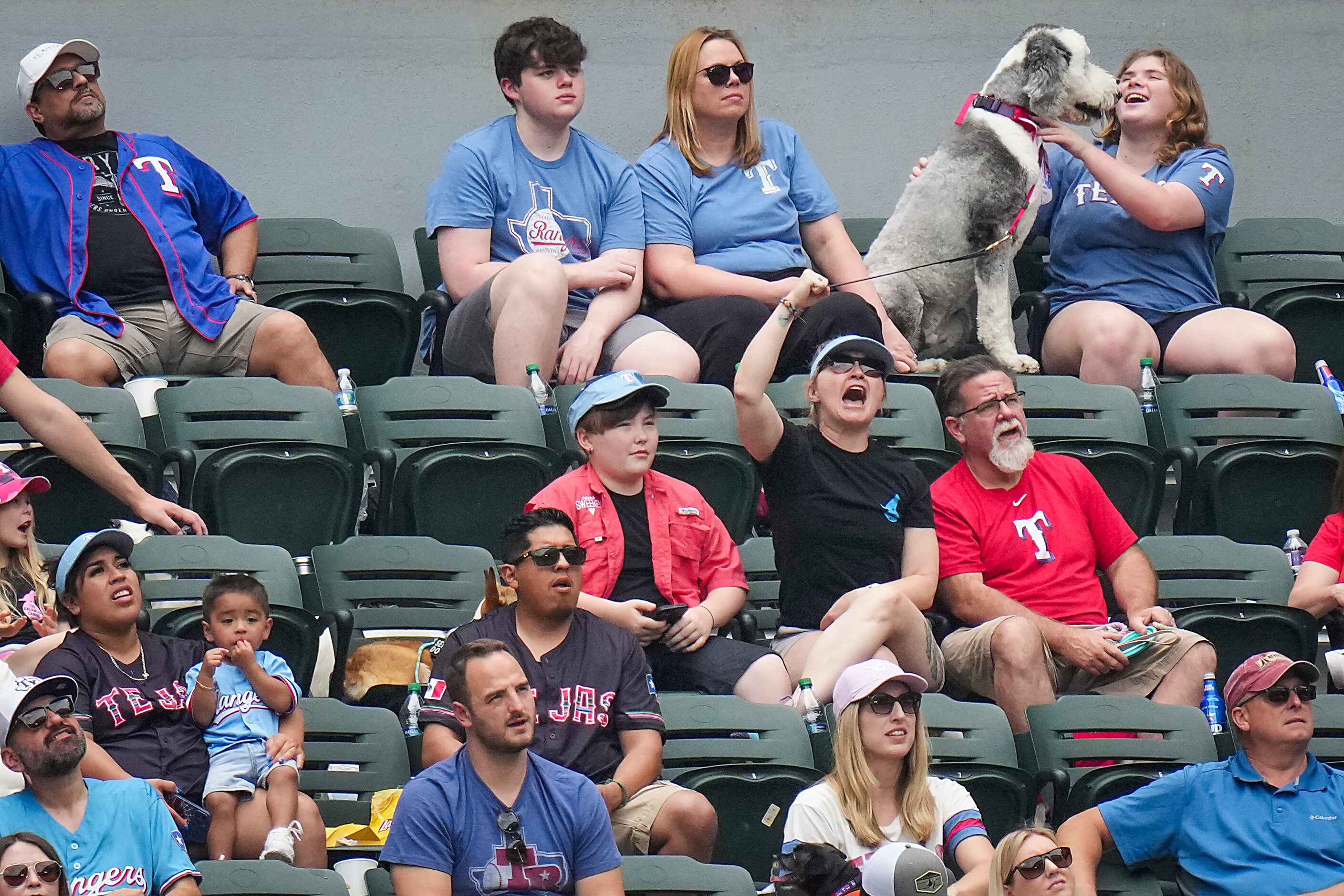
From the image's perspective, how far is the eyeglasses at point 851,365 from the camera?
16.8 feet

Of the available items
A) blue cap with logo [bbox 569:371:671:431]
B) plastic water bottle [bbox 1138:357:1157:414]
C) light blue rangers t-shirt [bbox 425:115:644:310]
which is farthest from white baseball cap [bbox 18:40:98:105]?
plastic water bottle [bbox 1138:357:1157:414]

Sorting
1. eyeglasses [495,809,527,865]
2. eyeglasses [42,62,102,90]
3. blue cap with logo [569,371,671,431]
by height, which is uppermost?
eyeglasses [42,62,102,90]

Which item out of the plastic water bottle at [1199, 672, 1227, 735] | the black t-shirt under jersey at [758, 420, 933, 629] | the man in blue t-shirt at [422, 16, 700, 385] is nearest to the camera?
the plastic water bottle at [1199, 672, 1227, 735]

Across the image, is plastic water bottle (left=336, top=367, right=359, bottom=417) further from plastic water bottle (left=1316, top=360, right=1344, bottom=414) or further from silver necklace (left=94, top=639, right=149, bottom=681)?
plastic water bottle (left=1316, top=360, right=1344, bottom=414)

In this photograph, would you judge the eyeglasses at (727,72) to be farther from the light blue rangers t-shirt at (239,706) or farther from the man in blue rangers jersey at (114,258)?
the light blue rangers t-shirt at (239,706)

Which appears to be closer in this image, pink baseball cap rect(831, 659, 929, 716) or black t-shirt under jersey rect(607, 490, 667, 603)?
pink baseball cap rect(831, 659, 929, 716)

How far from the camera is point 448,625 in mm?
4863

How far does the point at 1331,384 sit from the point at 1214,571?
4.06 ft

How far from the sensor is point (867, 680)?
13.8 feet

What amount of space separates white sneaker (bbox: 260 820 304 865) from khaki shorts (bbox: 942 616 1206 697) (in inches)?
68.9

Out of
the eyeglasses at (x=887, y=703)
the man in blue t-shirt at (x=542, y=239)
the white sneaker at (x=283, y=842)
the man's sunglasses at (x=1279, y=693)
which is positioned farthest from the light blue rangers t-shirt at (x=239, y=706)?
the man's sunglasses at (x=1279, y=693)

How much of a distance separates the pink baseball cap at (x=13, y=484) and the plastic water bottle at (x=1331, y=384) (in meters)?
3.80

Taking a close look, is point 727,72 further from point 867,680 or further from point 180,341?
point 867,680

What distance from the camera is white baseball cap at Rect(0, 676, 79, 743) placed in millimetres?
3797
